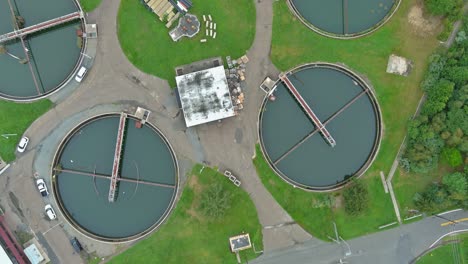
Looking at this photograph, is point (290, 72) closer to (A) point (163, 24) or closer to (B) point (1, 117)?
(A) point (163, 24)

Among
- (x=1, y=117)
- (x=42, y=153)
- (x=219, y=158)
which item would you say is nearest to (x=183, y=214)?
(x=219, y=158)

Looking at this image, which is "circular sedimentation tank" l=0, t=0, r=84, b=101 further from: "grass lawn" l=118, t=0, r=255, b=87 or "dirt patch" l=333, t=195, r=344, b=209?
"dirt patch" l=333, t=195, r=344, b=209

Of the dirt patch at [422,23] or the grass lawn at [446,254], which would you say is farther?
the dirt patch at [422,23]

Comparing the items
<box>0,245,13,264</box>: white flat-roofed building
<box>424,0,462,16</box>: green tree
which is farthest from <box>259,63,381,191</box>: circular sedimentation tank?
<box>0,245,13,264</box>: white flat-roofed building

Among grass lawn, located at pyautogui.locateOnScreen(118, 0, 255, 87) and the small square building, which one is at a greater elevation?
grass lawn, located at pyautogui.locateOnScreen(118, 0, 255, 87)

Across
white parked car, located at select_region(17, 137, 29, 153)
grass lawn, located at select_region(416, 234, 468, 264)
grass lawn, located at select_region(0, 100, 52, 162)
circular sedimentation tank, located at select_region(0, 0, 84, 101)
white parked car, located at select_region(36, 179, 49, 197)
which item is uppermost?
circular sedimentation tank, located at select_region(0, 0, 84, 101)

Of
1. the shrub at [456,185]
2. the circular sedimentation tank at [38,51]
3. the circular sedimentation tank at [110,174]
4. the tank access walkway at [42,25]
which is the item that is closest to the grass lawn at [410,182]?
the shrub at [456,185]

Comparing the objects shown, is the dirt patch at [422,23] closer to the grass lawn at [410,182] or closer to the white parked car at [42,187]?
the grass lawn at [410,182]
